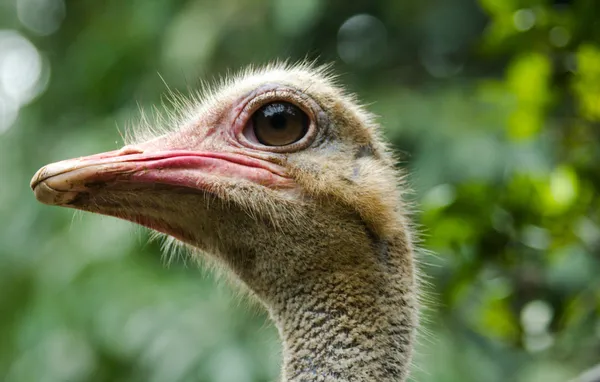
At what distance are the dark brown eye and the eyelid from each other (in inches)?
0.5

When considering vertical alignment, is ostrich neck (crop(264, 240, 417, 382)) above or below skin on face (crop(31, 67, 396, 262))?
below

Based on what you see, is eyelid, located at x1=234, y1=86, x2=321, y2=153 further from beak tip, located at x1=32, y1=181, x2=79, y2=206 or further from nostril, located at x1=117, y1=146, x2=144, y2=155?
beak tip, located at x1=32, y1=181, x2=79, y2=206

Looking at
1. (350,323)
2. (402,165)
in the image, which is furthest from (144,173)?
(402,165)

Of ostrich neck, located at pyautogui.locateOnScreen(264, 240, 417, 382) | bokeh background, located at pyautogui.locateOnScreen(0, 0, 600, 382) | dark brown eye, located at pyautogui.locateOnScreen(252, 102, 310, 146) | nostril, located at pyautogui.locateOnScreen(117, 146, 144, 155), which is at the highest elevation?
bokeh background, located at pyautogui.locateOnScreen(0, 0, 600, 382)

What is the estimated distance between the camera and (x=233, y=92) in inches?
114

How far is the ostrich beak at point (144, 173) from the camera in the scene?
8.14 feet

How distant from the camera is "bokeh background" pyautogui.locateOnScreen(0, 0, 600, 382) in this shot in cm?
303

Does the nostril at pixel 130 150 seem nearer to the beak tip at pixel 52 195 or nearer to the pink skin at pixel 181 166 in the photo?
the pink skin at pixel 181 166

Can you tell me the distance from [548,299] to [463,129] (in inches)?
153

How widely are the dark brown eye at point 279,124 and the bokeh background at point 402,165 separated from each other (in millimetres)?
567

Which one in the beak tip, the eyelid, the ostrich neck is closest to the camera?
the beak tip

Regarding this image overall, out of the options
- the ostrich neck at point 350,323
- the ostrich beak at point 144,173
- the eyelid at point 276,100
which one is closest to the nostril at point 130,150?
the ostrich beak at point 144,173

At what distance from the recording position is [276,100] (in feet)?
9.09

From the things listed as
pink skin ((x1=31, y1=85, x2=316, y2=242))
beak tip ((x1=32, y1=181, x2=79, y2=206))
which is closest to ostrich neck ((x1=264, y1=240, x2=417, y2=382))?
pink skin ((x1=31, y1=85, x2=316, y2=242))
